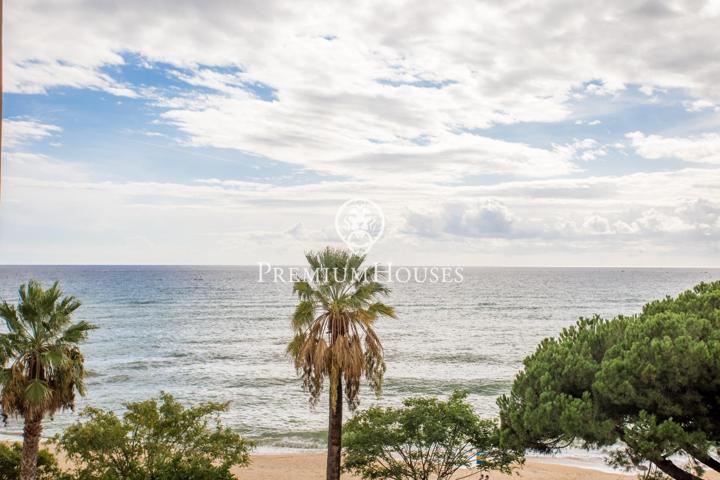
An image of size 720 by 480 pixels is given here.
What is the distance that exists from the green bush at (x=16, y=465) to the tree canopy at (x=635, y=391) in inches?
583

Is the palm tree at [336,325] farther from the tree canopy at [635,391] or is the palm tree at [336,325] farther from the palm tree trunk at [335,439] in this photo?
the tree canopy at [635,391]

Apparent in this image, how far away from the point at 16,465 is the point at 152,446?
448cm

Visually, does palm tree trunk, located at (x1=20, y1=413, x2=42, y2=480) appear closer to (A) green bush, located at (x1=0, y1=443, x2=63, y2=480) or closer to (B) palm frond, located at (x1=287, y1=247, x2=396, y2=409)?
(A) green bush, located at (x1=0, y1=443, x2=63, y2=480)

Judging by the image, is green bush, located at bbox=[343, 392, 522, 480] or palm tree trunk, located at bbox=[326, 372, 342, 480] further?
green bush, located at bbox=[343, 392, 522, 480]

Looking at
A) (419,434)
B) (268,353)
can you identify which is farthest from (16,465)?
(268,353)

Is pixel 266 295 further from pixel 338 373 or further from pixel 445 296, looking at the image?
pixel 338 373

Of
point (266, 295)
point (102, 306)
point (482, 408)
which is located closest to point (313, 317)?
point (482, 408)

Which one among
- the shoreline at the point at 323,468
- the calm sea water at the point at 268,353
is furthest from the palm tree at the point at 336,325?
the calm sea water at the point at 268,353

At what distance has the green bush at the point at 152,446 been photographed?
18.2 metres

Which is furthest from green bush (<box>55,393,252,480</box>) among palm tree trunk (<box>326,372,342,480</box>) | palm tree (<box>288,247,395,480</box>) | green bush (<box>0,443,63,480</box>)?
palm tree (<box>288,247,395,480</box>)

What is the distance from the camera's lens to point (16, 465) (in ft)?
62.3

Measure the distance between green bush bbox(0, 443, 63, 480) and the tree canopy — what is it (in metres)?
14.8

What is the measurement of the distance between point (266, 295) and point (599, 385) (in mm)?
131892

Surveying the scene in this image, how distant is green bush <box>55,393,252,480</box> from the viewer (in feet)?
59.7
